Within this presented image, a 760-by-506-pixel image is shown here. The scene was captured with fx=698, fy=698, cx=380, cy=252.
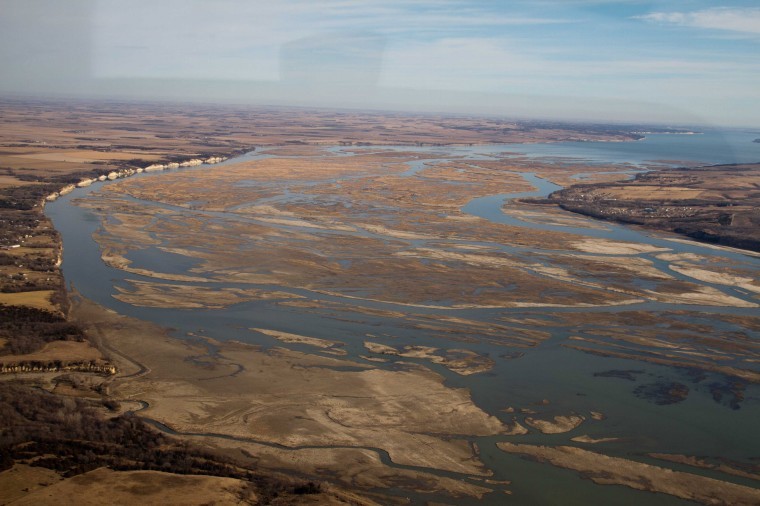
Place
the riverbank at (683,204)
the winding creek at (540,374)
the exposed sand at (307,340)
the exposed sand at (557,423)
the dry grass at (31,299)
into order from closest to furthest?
the winding creek at (540,374) → the exposed sand at (557,423) → the exposed sand at (307,340) → the dry grass at (31,299) → the riverbank at (683,204)

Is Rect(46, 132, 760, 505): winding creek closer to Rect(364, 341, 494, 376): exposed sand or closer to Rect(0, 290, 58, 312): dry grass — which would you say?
Rect(364, 341, 494, 376): exposed sand

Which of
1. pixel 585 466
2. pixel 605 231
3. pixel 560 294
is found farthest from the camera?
pixel 605 231

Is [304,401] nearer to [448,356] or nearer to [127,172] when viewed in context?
[448,356]

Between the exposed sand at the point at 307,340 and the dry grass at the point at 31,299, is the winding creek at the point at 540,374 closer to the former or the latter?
the exposed sand at the point at 307,340

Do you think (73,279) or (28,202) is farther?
(28,202)

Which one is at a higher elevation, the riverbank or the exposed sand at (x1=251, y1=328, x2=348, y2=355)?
the riverbank

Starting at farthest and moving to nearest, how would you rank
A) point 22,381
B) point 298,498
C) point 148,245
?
point 148,245, point 22,381, point 298,498

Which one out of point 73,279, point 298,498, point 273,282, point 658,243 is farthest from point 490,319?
point 658,243

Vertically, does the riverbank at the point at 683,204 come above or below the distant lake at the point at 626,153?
below

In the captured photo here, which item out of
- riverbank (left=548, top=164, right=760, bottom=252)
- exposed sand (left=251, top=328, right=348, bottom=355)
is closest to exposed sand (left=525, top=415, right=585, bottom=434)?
exposed sand (left=251, top=328, right=348, bottom=355)

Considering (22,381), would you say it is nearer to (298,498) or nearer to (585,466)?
(298,498)

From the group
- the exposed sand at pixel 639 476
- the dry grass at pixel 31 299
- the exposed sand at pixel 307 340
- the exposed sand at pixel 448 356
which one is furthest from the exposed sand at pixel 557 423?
the dry grass at pixel 31 299
